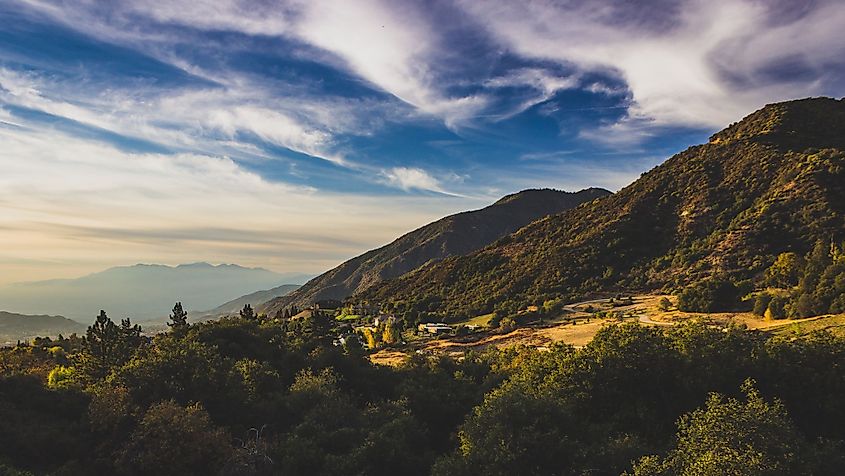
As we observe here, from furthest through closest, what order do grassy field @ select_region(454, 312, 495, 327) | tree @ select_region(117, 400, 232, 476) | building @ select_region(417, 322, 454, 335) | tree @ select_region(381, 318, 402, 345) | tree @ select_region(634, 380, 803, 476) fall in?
grassy field @ select_region(454, 312, 495, 327) < building @ select_region(417, 322, 454, 335) < tree @ select_region(381, 318, 402, 345) < tree @ select_region(117, 400, 232, 476) < tree @ select_region(634, 380, 803, 476)

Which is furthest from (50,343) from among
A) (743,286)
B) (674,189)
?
(674,189)

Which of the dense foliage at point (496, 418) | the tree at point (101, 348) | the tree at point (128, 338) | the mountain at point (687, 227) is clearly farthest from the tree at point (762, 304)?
the tree at point (128, 338)

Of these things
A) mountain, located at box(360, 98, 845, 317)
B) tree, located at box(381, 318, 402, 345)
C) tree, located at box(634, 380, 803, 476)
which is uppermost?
mountain, located at box(360, 98, 845, 317)

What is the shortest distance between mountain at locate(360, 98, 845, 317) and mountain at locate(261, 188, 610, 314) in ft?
188

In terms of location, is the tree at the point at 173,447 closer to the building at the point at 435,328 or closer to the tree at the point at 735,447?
the tree at the point at 735,447

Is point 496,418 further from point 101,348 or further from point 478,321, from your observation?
point 478,321

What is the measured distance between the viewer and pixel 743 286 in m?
48.1

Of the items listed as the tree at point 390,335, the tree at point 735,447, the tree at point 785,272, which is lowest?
the tree at point 390,335

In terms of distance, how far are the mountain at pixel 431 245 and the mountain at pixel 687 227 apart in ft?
188

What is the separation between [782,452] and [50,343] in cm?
7172

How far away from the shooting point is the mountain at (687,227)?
2410 inches

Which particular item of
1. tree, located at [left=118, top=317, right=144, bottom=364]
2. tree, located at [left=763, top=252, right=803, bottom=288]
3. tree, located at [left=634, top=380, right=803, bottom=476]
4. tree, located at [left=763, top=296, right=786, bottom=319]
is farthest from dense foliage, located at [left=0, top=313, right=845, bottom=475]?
tree, located at [left=763, top=252, right=803, bottom=288]

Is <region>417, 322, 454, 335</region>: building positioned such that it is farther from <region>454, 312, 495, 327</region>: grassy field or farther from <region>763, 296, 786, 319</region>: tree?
<region>763, 296, 786, 319</region>: tree

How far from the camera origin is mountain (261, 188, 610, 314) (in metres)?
156
